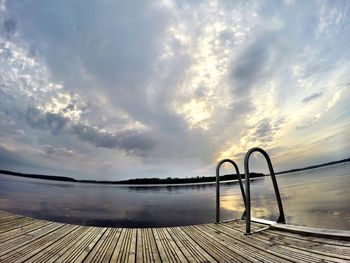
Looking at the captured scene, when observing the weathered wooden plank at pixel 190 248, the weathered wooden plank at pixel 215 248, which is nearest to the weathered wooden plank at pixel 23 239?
the weathered wooden plank at pixel 190 248

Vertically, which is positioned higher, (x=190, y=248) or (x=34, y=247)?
(x=190, y=248)

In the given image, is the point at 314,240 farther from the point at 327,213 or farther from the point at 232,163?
the point at 327,213

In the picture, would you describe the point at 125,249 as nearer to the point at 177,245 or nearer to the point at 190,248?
the point at 177,245

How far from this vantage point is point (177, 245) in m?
4.00

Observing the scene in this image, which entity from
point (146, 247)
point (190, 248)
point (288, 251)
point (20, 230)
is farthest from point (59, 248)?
point (288, 251)

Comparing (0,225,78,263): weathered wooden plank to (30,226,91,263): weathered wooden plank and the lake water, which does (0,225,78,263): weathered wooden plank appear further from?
the lake water

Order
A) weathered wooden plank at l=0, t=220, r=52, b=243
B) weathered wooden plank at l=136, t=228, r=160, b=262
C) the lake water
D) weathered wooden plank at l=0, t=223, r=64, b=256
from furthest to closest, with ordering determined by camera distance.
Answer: the lake water → weathered wooden plank at l=0, t=220, r=52, b=243 → weathered wooden plank at l=0, t=223, r=64, b=256 → weathered wooden plank at l=136, t=228, r=160, b=262

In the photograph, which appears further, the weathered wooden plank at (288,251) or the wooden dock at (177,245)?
the wooden dock at (177,245)

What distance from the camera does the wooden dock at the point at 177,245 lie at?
3.10 metres

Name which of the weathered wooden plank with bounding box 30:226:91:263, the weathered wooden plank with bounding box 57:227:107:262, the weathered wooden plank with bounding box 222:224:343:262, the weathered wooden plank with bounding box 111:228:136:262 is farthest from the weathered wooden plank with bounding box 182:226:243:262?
the weathered wooden plank with bounding box 30:226:91:263

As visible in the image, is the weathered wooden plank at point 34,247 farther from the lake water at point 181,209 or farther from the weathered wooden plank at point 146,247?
the lake water at point 181,209

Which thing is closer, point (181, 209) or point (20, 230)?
point (20, 230)

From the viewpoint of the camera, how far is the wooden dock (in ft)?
10.2

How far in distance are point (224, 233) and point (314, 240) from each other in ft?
7.07
